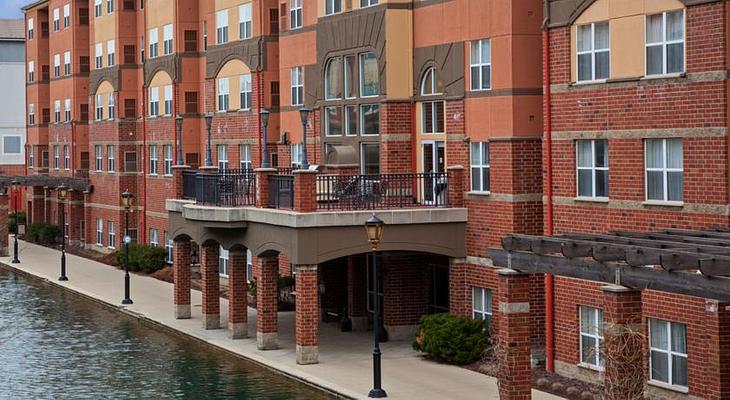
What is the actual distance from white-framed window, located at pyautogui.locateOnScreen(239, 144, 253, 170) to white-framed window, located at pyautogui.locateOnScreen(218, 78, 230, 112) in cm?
229

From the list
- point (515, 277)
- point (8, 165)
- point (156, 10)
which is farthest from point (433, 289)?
point (8, 165)

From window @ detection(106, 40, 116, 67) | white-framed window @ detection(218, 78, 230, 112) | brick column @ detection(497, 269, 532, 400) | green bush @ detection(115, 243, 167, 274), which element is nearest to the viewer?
brick column @ detection(497, 269, 532, 400)

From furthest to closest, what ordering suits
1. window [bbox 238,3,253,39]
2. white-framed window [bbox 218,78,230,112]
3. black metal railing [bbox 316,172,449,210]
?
white-framed window [bbox 218,78,230,112]
window [bbox 238,3,253,39]
black metal railing [bbox 316,172,449,210]

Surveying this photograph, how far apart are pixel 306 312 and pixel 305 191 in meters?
3.03

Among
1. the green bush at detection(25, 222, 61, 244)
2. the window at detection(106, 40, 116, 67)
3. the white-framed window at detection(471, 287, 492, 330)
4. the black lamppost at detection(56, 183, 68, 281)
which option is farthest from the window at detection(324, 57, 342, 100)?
the green bush at detection(25, 222, 61, 244)

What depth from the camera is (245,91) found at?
49.3m

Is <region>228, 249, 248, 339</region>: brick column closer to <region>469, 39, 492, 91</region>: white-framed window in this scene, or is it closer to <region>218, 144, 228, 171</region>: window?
<region>469, 39, 492, 91</region>: white-framed window

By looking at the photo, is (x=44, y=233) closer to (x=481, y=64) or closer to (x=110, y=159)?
(x=110, y=159)

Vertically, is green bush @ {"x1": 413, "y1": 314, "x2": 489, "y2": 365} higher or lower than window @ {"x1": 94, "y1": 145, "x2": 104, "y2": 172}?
lower

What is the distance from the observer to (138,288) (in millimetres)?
50781

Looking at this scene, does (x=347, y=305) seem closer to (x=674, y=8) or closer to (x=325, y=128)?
(x=325, y=128)

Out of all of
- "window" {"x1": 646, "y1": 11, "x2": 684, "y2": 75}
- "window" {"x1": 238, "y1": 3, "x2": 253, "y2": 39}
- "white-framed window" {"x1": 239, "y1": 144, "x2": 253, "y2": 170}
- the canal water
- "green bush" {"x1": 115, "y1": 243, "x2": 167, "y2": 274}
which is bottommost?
the canal water

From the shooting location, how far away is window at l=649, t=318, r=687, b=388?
25938 mm

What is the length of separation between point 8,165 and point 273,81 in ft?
163
